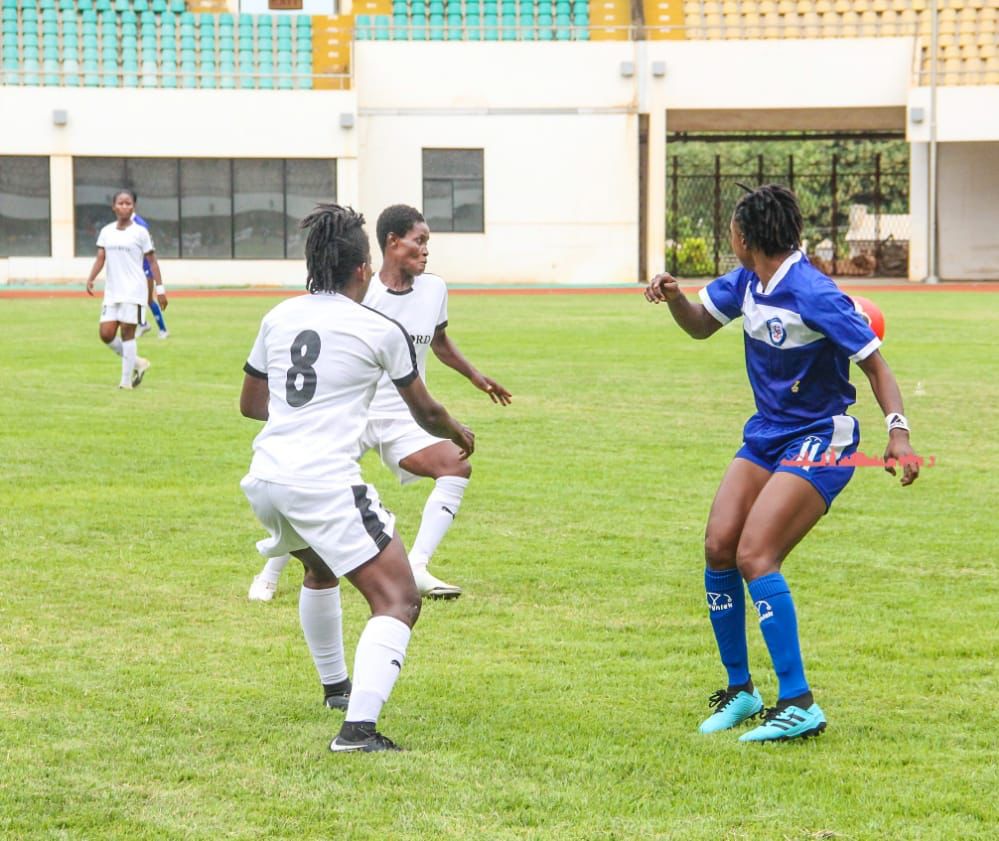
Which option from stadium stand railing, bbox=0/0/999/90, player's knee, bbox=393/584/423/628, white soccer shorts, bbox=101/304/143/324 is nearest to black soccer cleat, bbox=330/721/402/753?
player's knee, bbox=393/584/423/628

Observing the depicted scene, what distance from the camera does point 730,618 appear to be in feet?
19.3

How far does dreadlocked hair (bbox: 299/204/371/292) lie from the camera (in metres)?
5.45

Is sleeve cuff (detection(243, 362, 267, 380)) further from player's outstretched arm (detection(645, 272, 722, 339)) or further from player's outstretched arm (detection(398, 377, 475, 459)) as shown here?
player's outstretched arm (detection(645, 272, 722, 339))

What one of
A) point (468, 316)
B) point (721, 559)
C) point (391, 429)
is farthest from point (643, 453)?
point (468, 316)

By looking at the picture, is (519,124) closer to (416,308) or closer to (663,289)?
(416,308)

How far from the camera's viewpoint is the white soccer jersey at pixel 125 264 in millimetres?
16922

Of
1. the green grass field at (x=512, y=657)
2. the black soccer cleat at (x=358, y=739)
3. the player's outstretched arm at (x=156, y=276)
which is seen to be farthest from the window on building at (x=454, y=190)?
the black soccer cleat at (x=358, y=739)

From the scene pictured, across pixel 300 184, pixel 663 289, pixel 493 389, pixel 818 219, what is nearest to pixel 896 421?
pixel 663 289

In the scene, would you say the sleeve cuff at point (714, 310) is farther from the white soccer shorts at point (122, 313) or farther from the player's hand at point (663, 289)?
the white soccer shorts at point (122, 313)

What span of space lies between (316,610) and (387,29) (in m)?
37.3

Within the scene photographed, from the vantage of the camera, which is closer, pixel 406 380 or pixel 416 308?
pixel 406 380

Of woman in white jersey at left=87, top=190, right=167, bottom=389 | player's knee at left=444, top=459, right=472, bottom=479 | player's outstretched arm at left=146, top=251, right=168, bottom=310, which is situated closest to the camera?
player's knee at left=444, top=459, right=472, bottom=479

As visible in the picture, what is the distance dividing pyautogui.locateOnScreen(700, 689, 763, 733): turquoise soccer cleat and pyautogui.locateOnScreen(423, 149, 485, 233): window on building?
115ft

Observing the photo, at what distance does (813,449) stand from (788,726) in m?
0.96
